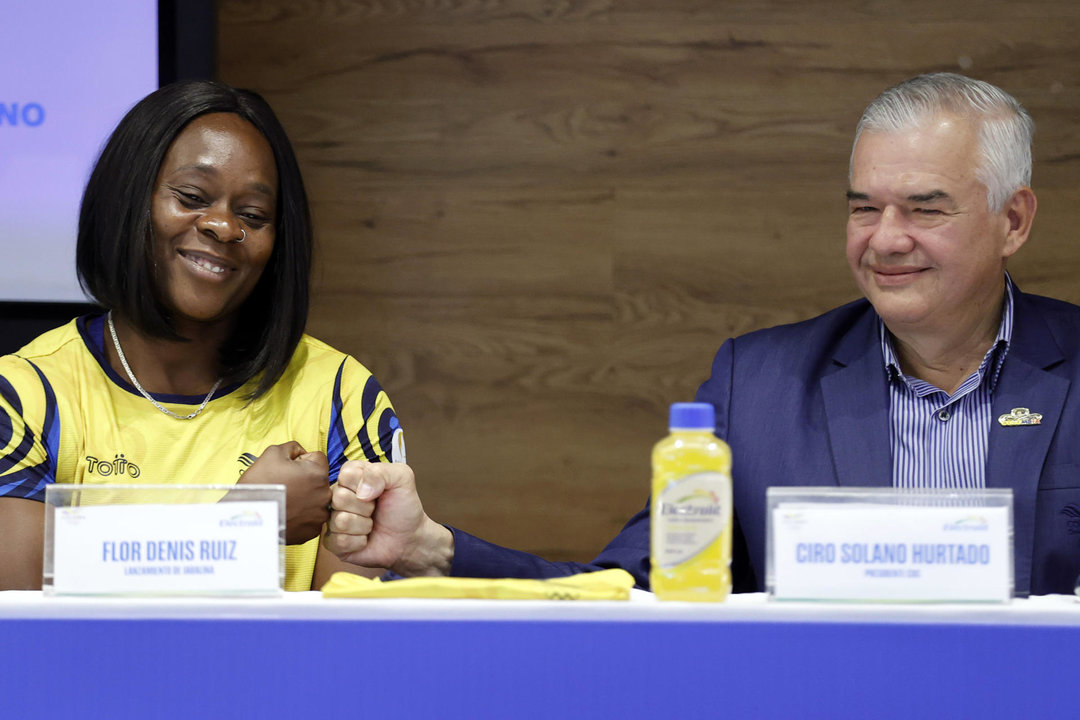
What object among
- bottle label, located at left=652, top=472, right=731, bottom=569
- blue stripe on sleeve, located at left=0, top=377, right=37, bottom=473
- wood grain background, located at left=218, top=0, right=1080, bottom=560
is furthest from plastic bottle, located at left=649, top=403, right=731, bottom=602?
wood grain background, located at left=218, top=0, right=1080, bottom=560

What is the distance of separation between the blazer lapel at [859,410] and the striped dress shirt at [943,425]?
0.03 metres

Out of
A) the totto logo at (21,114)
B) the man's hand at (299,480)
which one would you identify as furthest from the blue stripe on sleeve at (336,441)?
the totto logo at (21,114)

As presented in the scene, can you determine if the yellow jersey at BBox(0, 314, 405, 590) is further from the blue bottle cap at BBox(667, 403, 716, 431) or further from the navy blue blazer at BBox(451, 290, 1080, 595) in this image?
the blue bottle cap at BBox(667, 403, 716, 431)

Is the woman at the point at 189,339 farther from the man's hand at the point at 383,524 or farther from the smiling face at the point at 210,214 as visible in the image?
the man's hand at the point at 383,524

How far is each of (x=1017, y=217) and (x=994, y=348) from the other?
0.19 m

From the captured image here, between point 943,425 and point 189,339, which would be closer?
point 943,425

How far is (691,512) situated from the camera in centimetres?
81

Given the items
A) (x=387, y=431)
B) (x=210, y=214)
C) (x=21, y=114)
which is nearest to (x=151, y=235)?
(x=210, y=214)

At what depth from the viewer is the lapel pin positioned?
55.7 inches

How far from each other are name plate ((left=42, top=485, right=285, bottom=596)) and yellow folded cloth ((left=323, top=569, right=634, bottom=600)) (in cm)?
6

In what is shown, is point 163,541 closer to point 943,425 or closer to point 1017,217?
point 943,425

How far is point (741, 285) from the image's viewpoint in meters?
2.52

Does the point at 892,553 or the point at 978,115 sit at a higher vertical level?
the point at 978,115

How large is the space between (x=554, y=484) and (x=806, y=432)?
1149 mm
